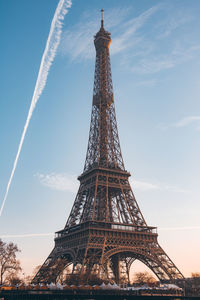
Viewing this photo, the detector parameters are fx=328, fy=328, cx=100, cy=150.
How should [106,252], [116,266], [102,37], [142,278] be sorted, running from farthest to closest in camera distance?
1. [102,37]
2. [142,278]
3. [116,266]
4. [106,252]

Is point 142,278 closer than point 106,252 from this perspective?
No

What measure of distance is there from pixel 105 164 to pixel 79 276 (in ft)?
108

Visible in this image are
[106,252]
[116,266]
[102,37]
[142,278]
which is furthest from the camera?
[102,37]

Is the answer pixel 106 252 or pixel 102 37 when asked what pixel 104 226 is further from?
pixel 102 37

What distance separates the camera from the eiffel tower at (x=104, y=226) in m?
73.3

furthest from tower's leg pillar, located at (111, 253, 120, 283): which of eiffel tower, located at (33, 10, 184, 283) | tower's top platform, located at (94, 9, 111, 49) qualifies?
tower's top platform, located at (94, 9, 111, 49)

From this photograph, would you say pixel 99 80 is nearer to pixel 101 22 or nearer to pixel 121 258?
pixel 101 22

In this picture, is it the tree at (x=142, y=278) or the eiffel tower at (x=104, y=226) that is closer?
the eiffel tower at (x=104, y=226)

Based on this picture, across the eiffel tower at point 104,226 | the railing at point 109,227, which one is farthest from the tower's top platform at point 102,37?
the railing at point 109,227

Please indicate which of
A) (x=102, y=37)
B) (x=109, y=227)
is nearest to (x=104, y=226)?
(x=109, y=227)

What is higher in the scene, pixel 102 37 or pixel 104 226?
pixel 102 37

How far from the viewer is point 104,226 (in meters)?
78.7

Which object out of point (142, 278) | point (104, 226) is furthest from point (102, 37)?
point (142, 278)

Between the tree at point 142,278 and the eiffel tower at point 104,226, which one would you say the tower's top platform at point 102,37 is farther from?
the tree at point 142,278
